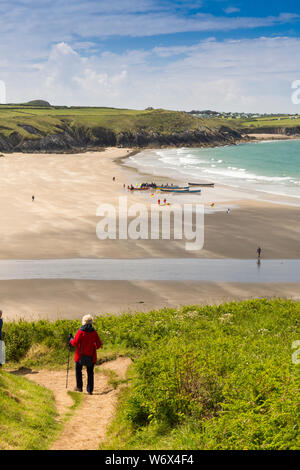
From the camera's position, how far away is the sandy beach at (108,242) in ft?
76.7

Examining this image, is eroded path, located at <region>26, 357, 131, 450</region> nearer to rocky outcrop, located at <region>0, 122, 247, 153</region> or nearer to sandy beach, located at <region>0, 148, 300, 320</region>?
sandy beach, located at <region>0, 148, 300, 320</region>

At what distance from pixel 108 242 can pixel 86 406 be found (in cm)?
2566

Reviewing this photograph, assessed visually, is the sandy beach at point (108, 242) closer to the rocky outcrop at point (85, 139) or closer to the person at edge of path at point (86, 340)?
the person at edge of path at point (86, 340)

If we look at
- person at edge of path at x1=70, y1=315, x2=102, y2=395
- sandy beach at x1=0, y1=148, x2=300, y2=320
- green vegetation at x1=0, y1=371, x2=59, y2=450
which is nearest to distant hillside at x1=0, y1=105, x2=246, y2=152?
sandy beach at x1=0, y1=148, x2=300, y2=320

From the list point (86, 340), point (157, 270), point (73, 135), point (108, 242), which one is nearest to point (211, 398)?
point (86, 340)

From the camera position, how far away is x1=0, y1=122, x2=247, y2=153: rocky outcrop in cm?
14514

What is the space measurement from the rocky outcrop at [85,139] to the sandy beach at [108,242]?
265 feet

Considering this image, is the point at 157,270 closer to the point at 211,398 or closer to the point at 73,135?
the point at 211,398

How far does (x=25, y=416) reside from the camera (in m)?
8.04

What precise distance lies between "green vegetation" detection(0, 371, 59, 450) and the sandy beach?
446 inches

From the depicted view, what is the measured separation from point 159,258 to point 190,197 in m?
29.8

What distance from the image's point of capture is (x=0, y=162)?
10438cm

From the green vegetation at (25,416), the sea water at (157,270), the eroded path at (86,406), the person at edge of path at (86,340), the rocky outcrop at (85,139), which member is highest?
the rocky outcrop at (85,139)

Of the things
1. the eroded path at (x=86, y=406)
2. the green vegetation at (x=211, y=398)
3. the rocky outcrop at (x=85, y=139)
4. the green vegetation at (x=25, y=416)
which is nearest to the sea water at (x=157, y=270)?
the green vegetation at (x=211, y=398)
